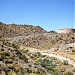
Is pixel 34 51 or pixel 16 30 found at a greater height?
pixel 16 30

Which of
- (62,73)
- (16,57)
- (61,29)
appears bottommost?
(62,73)

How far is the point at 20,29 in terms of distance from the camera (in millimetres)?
96125

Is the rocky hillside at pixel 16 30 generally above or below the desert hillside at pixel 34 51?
above

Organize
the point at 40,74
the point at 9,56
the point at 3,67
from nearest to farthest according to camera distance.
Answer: the point at 3,67 → the point at 40,74 → the point at 9,56

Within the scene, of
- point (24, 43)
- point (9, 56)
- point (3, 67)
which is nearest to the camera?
point (3, 67)

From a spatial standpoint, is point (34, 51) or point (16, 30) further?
point (16, 30)

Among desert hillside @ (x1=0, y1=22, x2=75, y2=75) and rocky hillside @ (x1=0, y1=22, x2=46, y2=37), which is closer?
desert hillside @ (x1=0, y1=22, x2=75, y2=75)

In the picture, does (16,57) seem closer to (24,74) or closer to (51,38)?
(24,74)

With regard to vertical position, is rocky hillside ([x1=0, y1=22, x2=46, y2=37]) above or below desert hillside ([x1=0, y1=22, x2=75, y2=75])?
above

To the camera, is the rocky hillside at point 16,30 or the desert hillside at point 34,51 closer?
the desert hillside at point 34,51

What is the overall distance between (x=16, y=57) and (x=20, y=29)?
233 feet

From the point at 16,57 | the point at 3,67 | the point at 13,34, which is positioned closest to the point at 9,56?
the point at 16,57

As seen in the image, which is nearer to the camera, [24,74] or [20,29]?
[24,74]

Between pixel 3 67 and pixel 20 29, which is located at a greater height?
pixel 20 29
